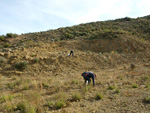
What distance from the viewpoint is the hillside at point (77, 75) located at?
5242 millimetres

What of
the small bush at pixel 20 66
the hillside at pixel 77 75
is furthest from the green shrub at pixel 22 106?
the small bush at pixel 20 66

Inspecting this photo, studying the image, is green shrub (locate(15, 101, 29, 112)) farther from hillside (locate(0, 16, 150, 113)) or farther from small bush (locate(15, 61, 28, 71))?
small bush (locate(15, 61, 28, 71))

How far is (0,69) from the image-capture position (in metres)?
12.7

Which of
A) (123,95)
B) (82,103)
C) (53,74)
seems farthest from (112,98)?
(53,74)

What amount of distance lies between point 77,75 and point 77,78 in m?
1.22

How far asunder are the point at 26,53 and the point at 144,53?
18178 millimetres

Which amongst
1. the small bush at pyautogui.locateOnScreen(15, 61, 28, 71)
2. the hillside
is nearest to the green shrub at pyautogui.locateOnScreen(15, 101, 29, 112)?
the hillside

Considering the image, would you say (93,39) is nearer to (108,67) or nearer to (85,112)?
(108,67)

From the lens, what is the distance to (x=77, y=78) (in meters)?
11.5

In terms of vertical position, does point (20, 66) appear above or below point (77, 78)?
above

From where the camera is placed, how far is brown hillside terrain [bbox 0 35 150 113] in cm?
521

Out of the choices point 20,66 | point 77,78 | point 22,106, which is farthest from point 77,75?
point 22,106

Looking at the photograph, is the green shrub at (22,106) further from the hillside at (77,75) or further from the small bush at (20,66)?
the small bush at (20,66)

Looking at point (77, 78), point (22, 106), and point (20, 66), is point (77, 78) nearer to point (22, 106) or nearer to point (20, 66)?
point (20, 66)
